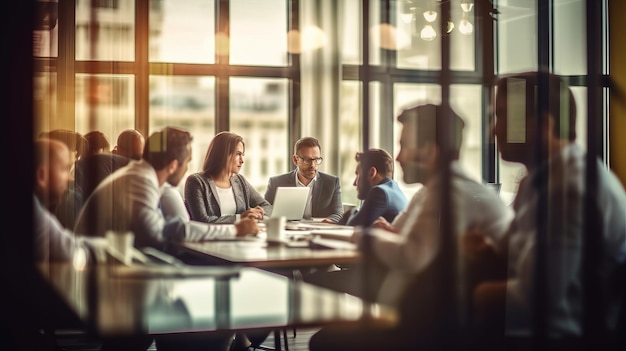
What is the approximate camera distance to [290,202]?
4.88 m

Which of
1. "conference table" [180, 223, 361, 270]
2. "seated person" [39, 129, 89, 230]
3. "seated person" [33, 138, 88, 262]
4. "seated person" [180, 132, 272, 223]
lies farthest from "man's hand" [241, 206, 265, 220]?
"seated person" [33, 138, 88, 262]

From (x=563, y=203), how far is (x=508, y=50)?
2.16ft

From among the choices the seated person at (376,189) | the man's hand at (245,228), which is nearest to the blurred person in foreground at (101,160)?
the man's hand at (245,228)

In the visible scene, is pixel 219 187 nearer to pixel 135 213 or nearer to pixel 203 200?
pixel 203 200

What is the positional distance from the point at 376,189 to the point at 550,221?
2.98ft

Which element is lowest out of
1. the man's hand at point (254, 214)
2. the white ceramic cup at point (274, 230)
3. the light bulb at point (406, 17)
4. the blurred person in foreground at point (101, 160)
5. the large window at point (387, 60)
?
the white ceramic cup at point (274, 230)

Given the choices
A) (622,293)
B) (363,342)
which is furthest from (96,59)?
(622,293)

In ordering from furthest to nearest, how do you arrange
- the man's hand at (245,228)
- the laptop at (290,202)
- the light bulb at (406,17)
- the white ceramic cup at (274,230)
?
the laptop at (290,202)
the man's hand at (245,228)
the white ceramic cup at (274,230)
the light bulb at (406,17)

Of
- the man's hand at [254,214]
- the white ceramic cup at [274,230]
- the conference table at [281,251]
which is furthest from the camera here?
the man's hand at [254,214]

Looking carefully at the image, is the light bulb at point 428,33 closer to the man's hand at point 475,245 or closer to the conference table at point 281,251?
the man's hand at point 475,245

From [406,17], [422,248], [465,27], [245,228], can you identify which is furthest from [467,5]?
[245,228]

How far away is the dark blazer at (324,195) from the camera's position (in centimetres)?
563

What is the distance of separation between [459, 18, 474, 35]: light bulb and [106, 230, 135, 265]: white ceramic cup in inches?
52.8

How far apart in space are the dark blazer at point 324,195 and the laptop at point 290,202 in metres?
0.66
